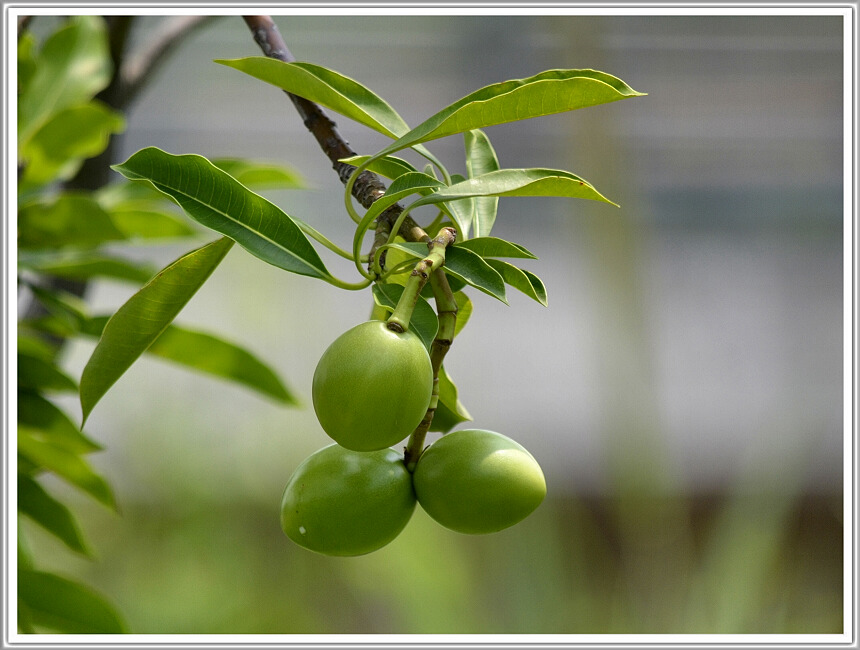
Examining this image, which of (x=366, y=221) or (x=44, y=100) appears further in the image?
(x=44, y=100)

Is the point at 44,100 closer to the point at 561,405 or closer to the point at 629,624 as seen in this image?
the point at 629,624

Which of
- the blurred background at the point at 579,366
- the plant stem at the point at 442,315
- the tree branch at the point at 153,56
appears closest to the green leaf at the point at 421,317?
the plant stem at the point at 442,315

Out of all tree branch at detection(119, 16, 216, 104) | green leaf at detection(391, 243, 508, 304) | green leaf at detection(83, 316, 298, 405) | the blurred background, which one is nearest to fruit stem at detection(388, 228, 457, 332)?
green leaf at detection(391, 243, 508, 304)

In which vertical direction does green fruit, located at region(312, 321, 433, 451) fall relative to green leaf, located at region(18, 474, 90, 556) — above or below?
above

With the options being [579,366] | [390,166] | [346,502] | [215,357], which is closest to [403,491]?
[346,502]

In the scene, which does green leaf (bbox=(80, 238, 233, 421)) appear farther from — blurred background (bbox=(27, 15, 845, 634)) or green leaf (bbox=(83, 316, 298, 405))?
blurred background (bbox=(27, 15, 845, 634))

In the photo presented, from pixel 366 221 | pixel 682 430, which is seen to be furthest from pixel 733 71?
pixel 366 221

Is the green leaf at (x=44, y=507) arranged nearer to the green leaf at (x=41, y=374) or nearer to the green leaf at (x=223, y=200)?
the green leaf at (x=41, y=374)
